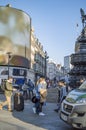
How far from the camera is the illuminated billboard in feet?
199

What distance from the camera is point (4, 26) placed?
61.0m

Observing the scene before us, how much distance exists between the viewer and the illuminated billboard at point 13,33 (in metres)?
60.7

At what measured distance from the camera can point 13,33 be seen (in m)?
61.2

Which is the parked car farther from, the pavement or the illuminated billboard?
the illuminated billboard

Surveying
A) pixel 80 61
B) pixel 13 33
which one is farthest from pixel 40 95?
pixel 13 33

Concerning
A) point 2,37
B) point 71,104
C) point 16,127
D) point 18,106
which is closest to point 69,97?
point 71,104

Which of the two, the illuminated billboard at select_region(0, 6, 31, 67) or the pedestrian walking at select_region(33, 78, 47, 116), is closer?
the pedestrian walking at select_region(33, 78, 47, 116)

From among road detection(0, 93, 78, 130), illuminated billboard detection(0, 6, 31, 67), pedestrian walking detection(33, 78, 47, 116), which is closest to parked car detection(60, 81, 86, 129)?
road detection(0, 93, 78, 130)

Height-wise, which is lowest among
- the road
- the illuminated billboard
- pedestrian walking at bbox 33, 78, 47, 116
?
the road

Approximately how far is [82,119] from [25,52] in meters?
54.0

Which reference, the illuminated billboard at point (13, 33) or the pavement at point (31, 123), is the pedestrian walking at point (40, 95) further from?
the illuminated billboard at point (13, 33)

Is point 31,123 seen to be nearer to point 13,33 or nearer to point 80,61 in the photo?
point 80,61

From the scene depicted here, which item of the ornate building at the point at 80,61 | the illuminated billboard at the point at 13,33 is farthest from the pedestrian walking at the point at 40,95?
the illuminated billboard at the point at 13,33

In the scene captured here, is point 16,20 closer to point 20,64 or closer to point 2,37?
point 2,37
